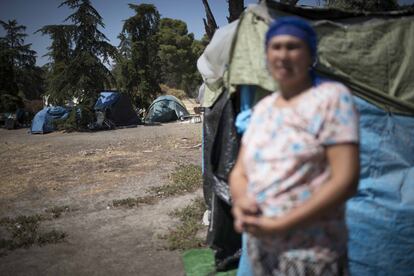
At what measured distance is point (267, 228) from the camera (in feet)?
4.98

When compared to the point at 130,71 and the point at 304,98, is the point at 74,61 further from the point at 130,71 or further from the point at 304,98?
the point at 304,98

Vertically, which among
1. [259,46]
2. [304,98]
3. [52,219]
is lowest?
[52,219]

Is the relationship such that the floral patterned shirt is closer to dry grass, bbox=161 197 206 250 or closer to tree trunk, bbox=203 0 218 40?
dry grass, bbox=161 197 206 250

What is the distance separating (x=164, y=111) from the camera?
2297cm

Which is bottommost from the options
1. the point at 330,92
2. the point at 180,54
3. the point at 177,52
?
the point at 330,92

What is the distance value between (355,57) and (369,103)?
436 mm

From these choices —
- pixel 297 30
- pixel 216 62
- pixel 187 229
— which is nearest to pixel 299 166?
pixel 297 30

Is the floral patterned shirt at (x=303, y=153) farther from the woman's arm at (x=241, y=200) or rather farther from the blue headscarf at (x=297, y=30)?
the blue headscarf at (x=297, y=30)

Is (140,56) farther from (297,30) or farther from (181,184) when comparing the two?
(297,30)

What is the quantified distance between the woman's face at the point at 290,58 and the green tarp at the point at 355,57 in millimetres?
1359

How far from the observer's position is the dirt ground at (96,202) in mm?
4152

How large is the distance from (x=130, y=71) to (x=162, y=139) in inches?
445

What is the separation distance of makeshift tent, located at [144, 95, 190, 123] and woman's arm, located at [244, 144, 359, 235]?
21657 mm

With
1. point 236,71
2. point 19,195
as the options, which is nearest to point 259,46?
point 236,71
